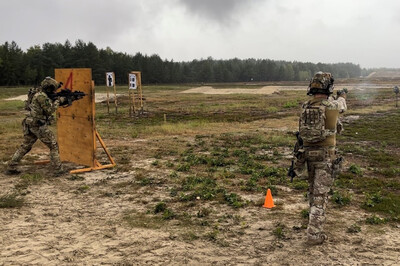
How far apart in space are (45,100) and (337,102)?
756 cm

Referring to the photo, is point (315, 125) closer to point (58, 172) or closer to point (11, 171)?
point (58, 172)

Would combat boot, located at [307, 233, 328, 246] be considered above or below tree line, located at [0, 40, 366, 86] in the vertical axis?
below

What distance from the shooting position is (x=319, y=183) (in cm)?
599

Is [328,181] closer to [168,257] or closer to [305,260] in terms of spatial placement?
[305,260]

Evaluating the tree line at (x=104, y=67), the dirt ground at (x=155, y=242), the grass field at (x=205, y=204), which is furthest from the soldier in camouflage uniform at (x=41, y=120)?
the tree line at (x=104, y=67)

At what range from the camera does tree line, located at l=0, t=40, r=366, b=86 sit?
7275cm

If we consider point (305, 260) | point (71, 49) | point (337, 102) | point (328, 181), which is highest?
point (71, 49)

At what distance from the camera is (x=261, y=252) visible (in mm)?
5730

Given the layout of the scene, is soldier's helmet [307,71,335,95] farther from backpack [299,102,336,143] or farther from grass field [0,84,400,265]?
grass field [0,84,400,265]

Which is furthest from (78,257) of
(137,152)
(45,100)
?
(137,152)

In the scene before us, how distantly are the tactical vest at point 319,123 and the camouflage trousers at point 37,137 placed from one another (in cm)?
721

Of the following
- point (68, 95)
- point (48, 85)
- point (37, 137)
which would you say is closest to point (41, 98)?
point (48, 85)

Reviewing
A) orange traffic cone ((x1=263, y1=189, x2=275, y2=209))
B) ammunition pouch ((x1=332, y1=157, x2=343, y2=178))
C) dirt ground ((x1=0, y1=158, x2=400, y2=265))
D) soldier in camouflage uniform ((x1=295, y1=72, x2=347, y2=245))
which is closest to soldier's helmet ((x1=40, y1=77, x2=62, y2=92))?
dirt ground ((x1=0, y1=158, x2=400, y2=265))

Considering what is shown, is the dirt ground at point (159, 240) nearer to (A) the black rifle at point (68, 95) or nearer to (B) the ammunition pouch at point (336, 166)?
(B) the ammunition pouch at point (336, 166)
